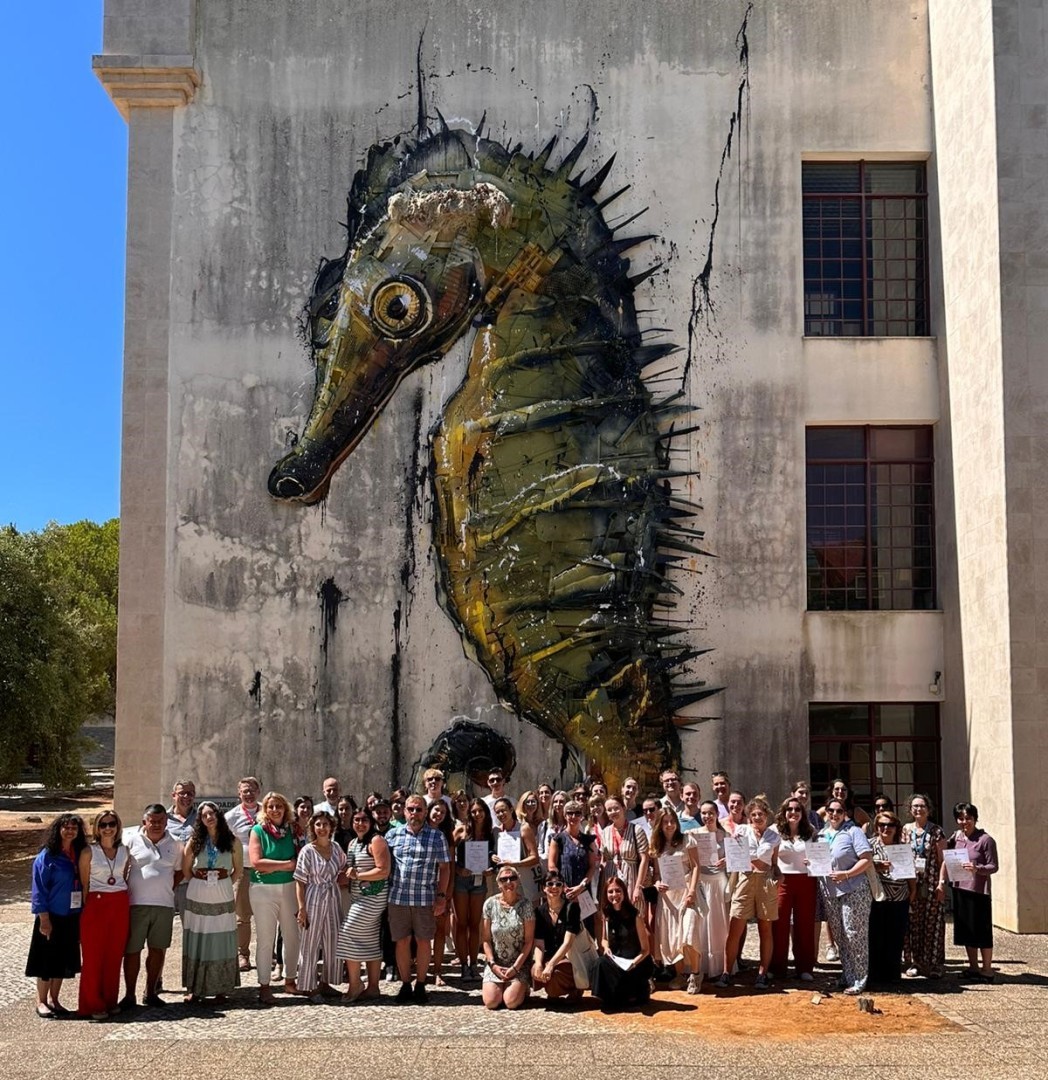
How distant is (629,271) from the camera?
18094mm

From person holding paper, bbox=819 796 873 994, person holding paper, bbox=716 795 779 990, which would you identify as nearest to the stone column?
person holding paper, bbox=716 795 779 990

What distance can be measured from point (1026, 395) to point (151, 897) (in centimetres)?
1096

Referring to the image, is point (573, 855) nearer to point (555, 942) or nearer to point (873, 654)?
point (555, 942)

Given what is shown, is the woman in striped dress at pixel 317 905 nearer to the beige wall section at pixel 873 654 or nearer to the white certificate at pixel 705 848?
the white certificate at pixel 705 848

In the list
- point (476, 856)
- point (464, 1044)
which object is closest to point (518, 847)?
point (476, 856)

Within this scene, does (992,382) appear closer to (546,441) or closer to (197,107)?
(546,441)

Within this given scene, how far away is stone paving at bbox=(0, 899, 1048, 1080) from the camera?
908 centimetres

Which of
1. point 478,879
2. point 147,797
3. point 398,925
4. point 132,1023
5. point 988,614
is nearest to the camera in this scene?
point 132,1023

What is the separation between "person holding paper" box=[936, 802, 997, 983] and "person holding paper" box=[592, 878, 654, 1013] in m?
3.19

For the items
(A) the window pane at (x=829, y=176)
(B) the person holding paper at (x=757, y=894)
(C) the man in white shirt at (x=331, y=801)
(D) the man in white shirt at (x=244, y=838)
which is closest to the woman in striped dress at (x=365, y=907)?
(C) the man in white shirt at (x=331, y=801)

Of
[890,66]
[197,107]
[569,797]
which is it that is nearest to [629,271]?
[890,66]

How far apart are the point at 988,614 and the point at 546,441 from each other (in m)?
5.93

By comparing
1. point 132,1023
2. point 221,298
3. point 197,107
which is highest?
point 197,107

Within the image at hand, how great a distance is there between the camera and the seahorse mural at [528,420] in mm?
17453
